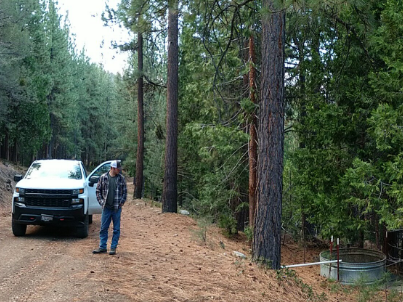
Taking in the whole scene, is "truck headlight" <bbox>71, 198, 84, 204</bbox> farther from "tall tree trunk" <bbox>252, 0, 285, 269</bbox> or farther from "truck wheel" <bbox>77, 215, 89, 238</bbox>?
"tall tree trunk" <bbox>252, 0, 285, 269</bbox>

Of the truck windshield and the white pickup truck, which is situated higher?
the truck windshield

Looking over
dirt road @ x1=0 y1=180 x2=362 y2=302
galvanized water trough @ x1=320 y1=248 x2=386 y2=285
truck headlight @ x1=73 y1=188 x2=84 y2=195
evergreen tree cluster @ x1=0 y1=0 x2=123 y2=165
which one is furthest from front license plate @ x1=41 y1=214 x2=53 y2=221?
evergreen tree cluster @ x1=0 y1=0 x2=123 y2=165

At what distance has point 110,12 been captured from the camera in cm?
2078

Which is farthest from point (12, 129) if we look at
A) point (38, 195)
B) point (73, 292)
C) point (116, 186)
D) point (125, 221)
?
point (73, 292)

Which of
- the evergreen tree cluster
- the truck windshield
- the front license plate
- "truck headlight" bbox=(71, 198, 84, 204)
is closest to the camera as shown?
the front license plate

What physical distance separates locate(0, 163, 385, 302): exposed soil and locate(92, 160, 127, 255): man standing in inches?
14.1

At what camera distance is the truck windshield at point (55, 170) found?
11.1 meters

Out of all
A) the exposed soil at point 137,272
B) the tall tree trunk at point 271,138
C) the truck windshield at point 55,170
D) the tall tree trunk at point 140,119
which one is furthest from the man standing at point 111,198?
the tall tree trunk at point 140,119

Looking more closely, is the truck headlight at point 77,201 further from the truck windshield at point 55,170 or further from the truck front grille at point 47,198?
the truck windshield at point 55,170

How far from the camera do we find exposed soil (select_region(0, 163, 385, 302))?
617 centimetres

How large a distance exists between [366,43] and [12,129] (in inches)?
1327

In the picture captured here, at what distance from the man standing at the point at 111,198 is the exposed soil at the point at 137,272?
0.36 metres

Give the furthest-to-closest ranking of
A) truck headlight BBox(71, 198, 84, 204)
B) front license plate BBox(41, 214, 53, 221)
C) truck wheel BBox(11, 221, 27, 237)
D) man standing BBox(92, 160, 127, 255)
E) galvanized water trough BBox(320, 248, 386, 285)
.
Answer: galvanized water trough BBox(320, 248, 386, 285) → truck wheel BBox(11, 221, 27, 237) → truck headlight BBox(71, 198, 84, 204) → front license plate BBox(41, 214, 53, 221) → man standing BBox(92, 160, 127, 255)

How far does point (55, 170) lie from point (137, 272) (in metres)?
5.35
